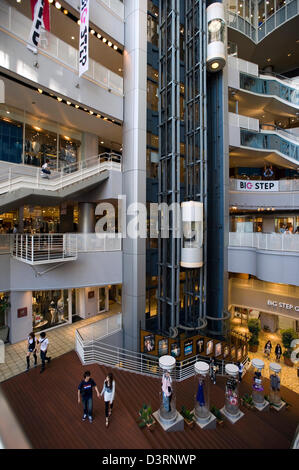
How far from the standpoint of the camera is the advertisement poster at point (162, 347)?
11.6 meters

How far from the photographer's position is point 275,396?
423 inches

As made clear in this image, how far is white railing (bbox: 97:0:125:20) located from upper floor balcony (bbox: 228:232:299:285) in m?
15.1

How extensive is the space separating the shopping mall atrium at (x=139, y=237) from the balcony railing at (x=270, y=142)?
202mm

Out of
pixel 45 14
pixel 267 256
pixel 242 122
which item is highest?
pixel 45 14

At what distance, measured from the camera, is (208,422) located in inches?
329

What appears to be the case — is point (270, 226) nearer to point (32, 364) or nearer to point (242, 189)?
point (242, 189)

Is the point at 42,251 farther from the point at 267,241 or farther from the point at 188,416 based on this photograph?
the point at 267,241

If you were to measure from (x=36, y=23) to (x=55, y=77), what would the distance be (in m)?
1.94

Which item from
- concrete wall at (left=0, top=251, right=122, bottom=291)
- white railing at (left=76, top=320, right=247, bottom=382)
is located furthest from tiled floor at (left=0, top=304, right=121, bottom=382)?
concrete wall at (left=0, top=251, right=122, bottom=291)

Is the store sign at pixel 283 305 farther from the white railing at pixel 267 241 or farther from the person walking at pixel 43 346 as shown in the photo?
the person walking at pixel 43 346

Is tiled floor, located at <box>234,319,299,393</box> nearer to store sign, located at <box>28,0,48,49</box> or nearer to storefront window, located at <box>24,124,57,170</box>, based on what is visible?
storefront window, located at <box>24,124,57,170</box>

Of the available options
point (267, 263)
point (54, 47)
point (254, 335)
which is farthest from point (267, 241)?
point (54, 47)

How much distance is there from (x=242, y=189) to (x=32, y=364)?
1789 cm
